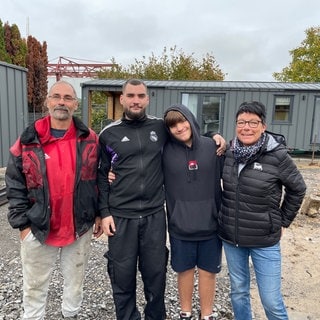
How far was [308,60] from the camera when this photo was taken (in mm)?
19922

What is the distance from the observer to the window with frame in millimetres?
11500

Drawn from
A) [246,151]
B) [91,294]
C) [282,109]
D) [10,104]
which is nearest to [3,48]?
[10,104]

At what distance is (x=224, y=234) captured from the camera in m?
2.25

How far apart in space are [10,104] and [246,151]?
18.7 feet

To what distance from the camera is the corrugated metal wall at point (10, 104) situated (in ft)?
20.1

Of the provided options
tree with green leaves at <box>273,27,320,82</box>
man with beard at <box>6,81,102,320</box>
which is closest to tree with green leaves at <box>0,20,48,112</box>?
tree with green leaves at <box>273,27,320,82</box>

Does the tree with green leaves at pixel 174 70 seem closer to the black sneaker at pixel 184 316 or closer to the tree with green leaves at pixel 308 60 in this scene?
the tree with green leaves at pixel 308 60

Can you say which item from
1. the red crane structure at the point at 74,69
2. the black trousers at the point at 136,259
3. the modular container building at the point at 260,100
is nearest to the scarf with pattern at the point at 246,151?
the black trousers at the point at 136,259

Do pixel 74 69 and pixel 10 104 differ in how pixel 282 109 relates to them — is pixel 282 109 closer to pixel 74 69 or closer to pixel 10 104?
pixel 10 104

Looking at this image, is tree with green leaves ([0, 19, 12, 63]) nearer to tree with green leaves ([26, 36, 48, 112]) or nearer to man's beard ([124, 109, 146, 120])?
tree with green leaves ([26, 36, 48, 112])

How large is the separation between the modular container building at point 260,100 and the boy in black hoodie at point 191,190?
9.64 metres

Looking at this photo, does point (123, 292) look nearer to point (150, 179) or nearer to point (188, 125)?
point (150, 179)

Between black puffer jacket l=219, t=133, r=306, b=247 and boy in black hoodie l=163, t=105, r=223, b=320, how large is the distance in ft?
0.54

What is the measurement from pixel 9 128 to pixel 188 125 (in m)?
5.31
